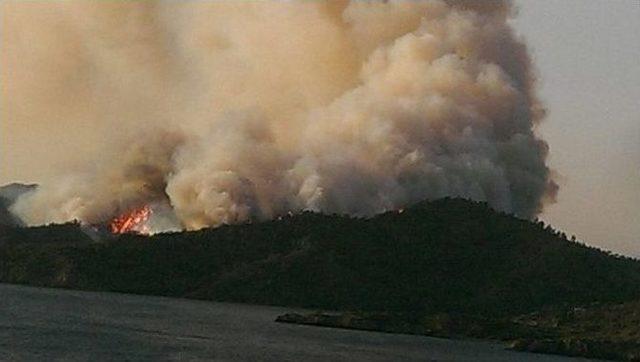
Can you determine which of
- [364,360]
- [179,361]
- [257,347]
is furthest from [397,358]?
[179,361]

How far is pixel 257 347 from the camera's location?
199 meters

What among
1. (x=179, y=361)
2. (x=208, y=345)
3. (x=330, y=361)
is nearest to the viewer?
(x=179, y=361)

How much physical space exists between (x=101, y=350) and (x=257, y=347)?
3759 cm

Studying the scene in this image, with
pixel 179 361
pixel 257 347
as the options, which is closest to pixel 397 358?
pixel 257 347

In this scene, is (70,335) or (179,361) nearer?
(179,361)

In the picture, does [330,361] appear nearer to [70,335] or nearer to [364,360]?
[364,360]

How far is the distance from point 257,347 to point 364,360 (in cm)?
2380

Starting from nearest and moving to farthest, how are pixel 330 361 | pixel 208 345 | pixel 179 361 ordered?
pixel 179 361 → pixel 330 361 → pixel 208 345

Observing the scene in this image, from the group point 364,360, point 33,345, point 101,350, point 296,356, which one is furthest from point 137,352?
point 364,360

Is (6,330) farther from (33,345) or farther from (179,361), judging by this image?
(179,361)

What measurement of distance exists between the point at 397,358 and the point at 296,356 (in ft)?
76.8

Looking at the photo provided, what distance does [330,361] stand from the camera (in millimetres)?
179875

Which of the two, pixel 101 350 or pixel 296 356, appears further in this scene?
pixel 296 356

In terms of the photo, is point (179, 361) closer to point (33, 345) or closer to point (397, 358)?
point (33, 345)
